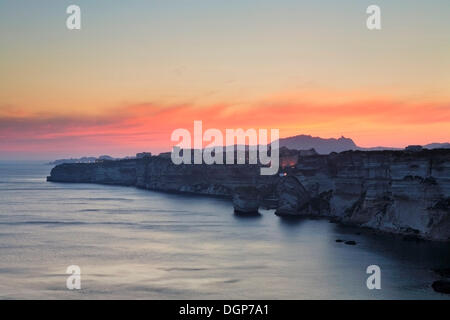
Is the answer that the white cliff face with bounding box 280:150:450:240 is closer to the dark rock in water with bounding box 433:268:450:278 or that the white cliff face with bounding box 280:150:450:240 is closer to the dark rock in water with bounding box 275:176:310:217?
the dark rock in water with bounding box 275:176:310:217

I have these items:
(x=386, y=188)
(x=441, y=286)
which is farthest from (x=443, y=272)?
(x=386, y=188)

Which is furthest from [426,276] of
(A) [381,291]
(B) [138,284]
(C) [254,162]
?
(C) [254,162]

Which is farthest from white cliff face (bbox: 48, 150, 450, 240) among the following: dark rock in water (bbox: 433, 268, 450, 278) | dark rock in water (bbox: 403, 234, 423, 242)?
dark rock in water (bbox: 433, 268, 450, 278)

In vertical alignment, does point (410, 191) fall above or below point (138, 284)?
above

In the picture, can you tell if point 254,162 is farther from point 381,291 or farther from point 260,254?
point 381,291

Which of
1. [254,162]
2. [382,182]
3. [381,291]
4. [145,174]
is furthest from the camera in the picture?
[145,174]

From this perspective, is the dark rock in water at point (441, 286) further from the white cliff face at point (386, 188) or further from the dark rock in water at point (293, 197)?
the dark rock in water at point (293, 197)

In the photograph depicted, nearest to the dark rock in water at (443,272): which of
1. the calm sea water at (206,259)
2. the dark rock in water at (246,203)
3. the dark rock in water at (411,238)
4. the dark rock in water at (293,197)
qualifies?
the calm sea water at (206,259)
